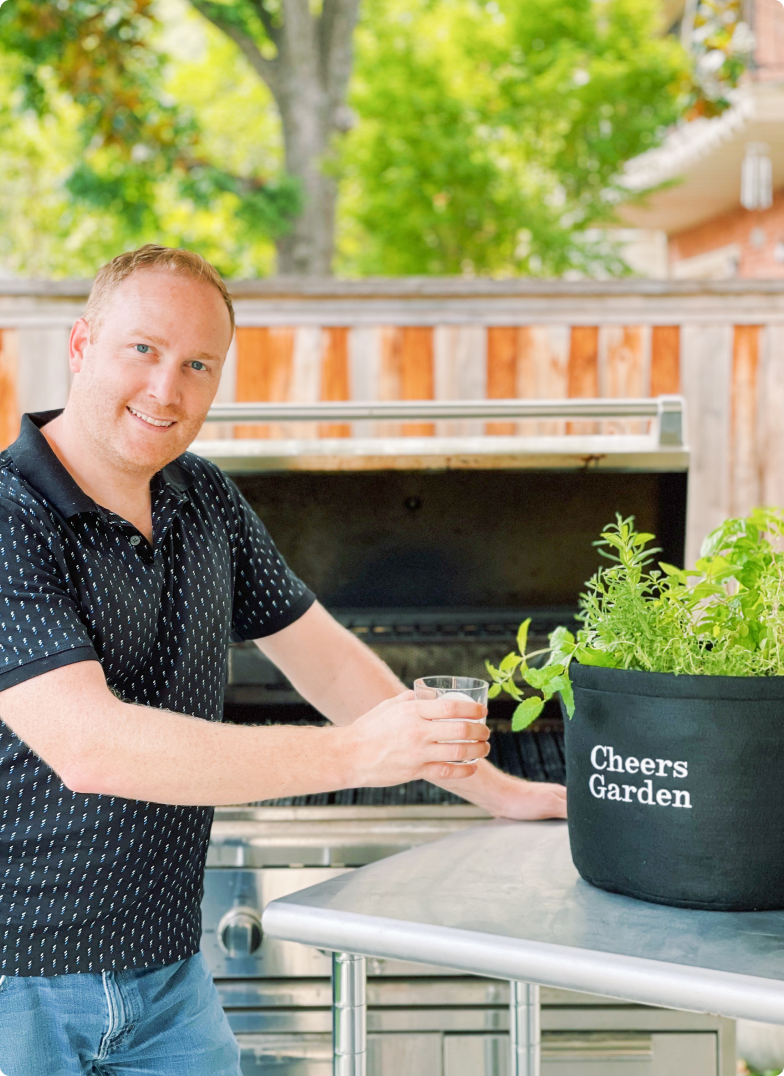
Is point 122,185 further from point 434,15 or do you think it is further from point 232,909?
point 232,909

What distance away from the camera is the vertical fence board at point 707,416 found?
10.7 ft

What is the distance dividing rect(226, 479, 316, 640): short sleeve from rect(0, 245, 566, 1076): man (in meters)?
0.07

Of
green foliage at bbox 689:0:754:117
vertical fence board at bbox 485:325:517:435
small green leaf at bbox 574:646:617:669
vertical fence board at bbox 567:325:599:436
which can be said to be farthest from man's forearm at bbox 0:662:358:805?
green foliage at bbox 689:0:754:117

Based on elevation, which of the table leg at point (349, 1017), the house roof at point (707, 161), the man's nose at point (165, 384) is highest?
the house roof at point (707, 161)

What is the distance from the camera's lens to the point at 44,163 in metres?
13.1

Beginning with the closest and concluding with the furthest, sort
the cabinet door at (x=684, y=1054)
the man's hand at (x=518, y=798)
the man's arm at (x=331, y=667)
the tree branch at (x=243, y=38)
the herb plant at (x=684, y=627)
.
Answer: the herb plant at (x=684, y=627), the man's hand at (x=518, y=798), the man's arm at (x=331, y=667), the cabinet door at (x=684, y=1054), the tree branch at (x=243, y=38)

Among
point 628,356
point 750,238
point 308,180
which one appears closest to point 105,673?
point 628,356

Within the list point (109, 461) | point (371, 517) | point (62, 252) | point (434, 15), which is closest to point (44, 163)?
point (62, 252)

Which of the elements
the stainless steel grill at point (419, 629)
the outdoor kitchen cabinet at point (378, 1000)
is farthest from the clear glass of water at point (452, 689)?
the outdoor kitchen cabinet at point (378, 1000)

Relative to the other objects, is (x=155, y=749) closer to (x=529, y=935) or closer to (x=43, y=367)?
(x=529, y=935)

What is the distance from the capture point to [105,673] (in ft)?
4.24

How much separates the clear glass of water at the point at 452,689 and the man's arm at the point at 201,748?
0.09 feet

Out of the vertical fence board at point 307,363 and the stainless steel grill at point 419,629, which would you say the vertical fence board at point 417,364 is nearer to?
the vertical fence board at point 307,363

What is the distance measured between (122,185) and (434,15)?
3.19 metres
